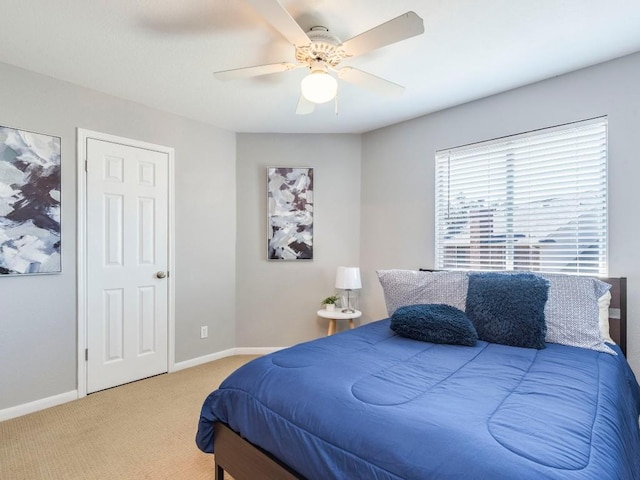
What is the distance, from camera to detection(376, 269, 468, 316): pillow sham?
7.91 feet

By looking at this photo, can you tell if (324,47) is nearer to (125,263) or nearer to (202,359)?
(125,263)

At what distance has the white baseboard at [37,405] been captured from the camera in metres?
2.38

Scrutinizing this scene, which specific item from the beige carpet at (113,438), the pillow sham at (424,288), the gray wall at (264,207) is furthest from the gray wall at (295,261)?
the pillow sham at (424,288)

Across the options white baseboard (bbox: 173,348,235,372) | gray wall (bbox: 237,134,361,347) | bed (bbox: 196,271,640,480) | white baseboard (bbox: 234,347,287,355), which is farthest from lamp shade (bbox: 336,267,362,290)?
white baseboard (bbox: 173,348,235,372)

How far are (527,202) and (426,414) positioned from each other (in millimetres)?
2121

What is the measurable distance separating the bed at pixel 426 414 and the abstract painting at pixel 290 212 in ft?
6.09

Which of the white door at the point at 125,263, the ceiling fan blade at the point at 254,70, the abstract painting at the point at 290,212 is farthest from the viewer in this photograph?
the abstract painting at the point at 290,212

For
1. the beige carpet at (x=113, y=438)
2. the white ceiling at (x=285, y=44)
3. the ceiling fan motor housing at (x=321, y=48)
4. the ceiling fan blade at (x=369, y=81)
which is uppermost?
the white ceiling at (x=285, y=44)

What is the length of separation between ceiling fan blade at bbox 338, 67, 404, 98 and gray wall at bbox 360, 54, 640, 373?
43.9 inches

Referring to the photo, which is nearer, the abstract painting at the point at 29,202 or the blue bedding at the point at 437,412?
the blue bedding at the point at 437,412

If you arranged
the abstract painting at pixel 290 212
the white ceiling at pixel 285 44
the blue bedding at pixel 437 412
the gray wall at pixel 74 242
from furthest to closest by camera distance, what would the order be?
the abstract painting at pixel 290 212 → the gray wall at pixel 74 242 → the white ceiling at pixel 285 44 → the blue bedding at pixel 437 412

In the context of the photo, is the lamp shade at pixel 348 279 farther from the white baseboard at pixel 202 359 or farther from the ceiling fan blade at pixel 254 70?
the ceiling fan blade at pixel 254 70

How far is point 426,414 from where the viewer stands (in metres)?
1.14

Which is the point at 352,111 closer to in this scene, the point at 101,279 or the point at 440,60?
the point at 440,60
